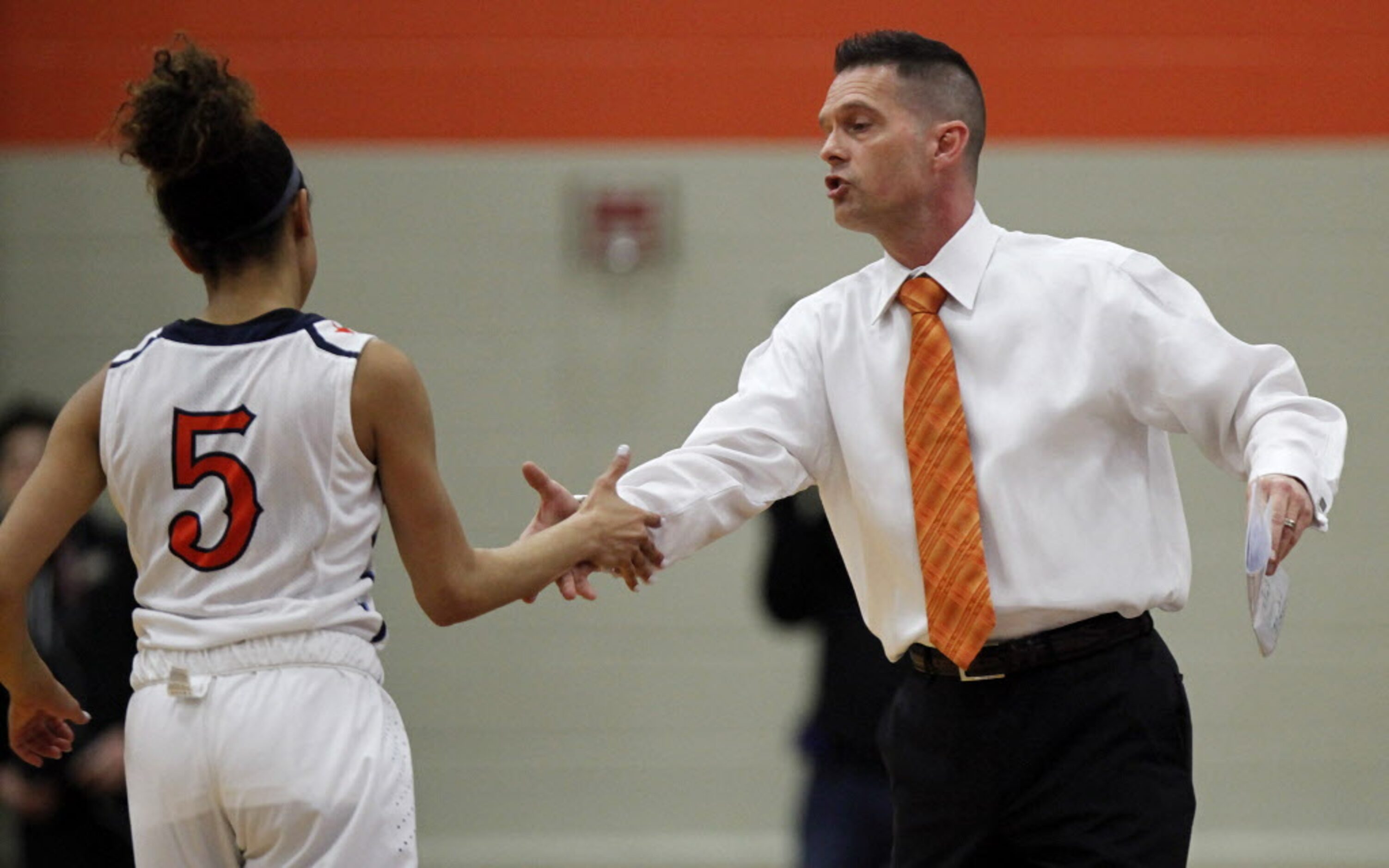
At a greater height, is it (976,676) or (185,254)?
(185,254)

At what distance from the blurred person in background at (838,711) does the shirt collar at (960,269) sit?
1054 millimetres

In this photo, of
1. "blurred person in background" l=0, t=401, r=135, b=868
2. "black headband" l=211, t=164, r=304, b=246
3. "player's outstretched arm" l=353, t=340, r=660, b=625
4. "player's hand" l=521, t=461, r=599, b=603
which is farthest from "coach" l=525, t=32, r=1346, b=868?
"blurred person in background" l=0, t=401, r=135, b=868

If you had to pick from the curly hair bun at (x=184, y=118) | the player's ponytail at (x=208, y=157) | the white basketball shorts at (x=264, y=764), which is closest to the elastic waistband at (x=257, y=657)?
the white basketball shorts at (x=264, y=764)

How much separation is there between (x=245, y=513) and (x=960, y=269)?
1.28 meters

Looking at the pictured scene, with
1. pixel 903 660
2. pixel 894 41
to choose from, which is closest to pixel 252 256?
pixel 894 41

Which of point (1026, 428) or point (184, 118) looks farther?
point (1026, 428)

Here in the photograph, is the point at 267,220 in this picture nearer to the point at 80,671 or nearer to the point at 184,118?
the point at 184,118

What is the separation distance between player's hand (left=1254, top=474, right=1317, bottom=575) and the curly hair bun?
155cm

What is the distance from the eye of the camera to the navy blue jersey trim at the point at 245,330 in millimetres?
2373

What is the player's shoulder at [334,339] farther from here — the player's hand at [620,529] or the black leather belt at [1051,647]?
the black leather belt at [1051,647]

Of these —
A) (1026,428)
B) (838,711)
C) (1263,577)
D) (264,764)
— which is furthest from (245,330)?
(838,711)

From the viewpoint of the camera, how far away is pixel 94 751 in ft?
14.1

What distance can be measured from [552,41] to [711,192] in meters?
0.75

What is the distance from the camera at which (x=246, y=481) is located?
2324 mm
